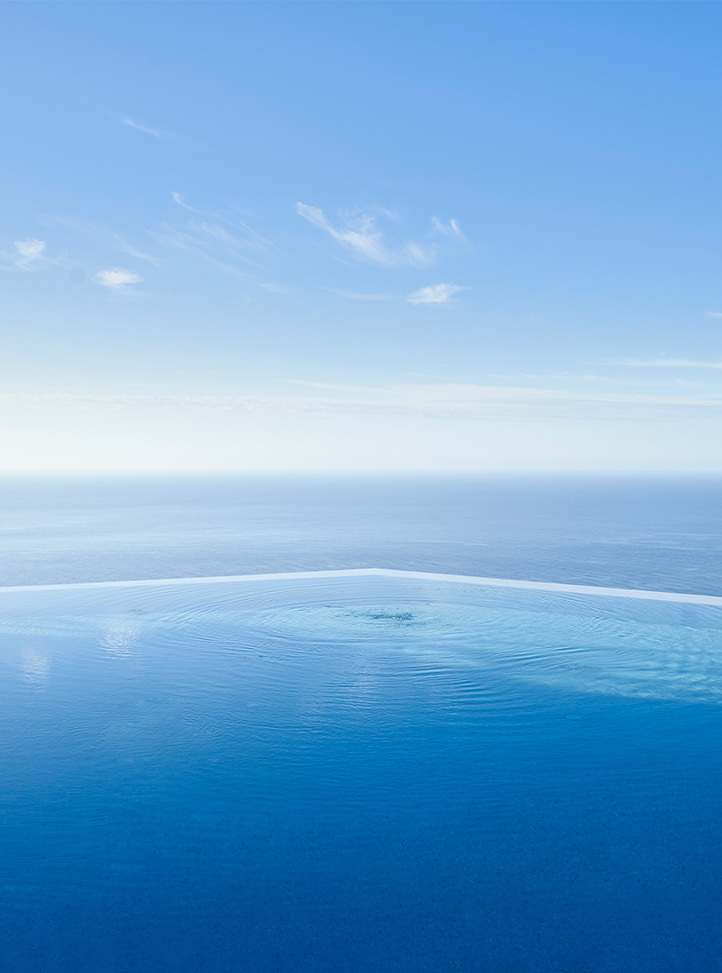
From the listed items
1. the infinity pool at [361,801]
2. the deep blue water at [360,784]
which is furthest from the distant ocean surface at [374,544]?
the infinity pool at [361,801]

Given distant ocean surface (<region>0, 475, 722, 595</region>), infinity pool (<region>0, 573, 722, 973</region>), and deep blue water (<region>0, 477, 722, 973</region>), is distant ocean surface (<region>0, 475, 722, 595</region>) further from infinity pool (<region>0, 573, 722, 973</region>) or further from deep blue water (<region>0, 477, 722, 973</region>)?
infinity pool (<region>0, 573, 722, 973</region>)

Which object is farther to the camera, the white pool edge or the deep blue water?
the white pool edge

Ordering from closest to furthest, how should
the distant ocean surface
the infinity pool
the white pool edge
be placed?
the infinity pool < the white pool edge < the distant ocean surface

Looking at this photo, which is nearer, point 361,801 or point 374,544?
point 361,801

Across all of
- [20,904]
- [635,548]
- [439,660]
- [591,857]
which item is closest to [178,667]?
[439,660]

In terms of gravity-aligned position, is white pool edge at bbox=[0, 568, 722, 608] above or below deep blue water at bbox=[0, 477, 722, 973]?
above

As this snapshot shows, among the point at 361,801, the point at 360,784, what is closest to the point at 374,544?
the point at 360,784

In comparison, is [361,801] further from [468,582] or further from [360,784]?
[468,582]

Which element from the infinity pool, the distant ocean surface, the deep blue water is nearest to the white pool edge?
the deep blue water
